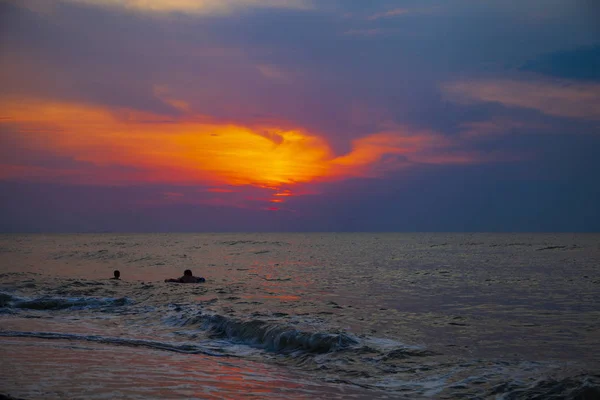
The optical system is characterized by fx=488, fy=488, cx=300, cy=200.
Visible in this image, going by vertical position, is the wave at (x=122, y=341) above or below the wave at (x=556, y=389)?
below

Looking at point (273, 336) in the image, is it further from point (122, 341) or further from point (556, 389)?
point (556, 389)

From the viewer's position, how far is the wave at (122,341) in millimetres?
12492

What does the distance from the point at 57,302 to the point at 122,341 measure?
369 inches

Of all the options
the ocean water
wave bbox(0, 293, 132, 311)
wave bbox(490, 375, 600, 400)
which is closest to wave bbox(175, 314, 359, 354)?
the ocean water

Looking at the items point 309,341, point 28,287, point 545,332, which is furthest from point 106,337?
point 28,287

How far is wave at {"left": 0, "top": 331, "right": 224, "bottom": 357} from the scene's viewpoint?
12.5 m

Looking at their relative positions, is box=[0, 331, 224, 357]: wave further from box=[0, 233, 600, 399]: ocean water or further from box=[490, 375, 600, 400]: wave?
box=[490, 375, 600, 400]: wave

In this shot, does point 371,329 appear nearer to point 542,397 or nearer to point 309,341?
point 309,341

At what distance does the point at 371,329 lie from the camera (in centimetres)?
1457

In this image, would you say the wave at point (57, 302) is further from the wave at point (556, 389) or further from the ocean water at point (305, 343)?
the wave at point (556, 389)

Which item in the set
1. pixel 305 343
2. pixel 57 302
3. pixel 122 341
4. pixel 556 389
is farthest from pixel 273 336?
pixel 57 302

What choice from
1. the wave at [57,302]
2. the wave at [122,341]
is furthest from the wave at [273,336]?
the wave at [57,302]

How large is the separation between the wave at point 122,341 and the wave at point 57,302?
6465 millimetres

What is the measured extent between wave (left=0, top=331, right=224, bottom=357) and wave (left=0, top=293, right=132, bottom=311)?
21.2 ft
